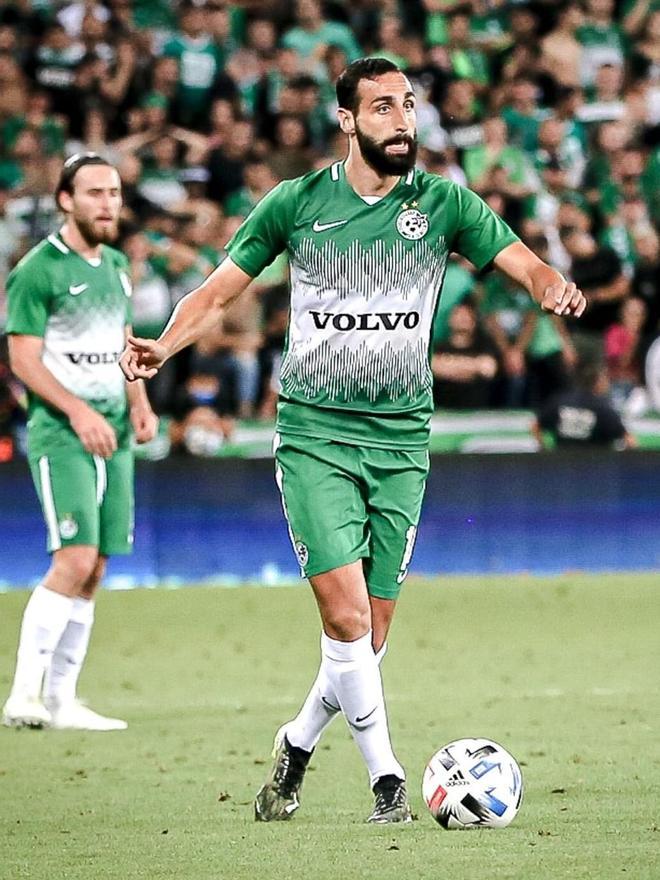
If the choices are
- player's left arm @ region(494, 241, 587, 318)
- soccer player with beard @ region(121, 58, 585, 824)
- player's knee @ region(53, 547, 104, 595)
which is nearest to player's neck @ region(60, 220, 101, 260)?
player's knee @ region(53, 547, 104, 595)

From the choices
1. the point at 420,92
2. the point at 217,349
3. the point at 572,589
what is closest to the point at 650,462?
the point at 572,589

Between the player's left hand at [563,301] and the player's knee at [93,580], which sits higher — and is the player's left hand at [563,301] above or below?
above

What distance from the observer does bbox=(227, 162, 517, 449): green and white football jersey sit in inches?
241

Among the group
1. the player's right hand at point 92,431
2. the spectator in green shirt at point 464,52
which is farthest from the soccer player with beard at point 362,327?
the spectator in green shirt at point 464,52

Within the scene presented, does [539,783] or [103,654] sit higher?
[539,783]

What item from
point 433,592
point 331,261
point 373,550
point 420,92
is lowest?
point 433,592

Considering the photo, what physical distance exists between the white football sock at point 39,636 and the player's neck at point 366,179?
3.42m

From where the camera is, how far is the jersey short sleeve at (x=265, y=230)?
20.1 ft

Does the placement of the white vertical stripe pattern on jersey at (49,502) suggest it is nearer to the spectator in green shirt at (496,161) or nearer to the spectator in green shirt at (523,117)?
the spectator in green shirt at (496,161)

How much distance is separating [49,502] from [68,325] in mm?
859

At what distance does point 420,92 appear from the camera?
18.2 meters

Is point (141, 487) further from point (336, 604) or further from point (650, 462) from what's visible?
point (336, 604)

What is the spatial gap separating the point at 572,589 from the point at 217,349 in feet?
11.4

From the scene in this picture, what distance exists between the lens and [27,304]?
894 centimetres
